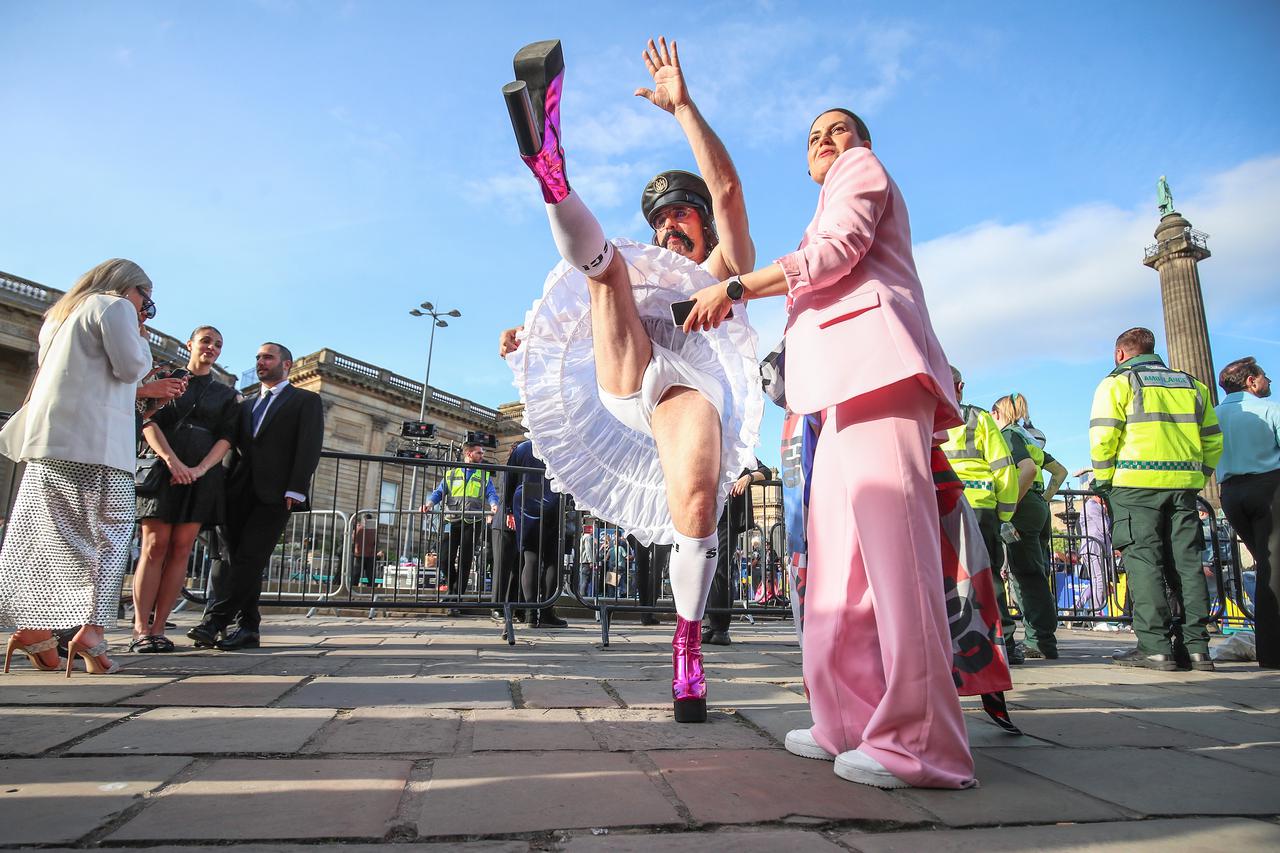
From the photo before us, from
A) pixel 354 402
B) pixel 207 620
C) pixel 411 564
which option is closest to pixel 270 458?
pixel 207 620

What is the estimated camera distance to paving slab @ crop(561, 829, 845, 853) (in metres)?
1.22

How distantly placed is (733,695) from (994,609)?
112 centimetres

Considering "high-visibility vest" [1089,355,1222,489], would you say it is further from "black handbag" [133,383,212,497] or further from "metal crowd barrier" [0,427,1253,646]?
"black handbag" [133,383,212,497]

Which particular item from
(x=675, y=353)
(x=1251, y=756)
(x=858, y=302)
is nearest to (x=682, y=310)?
(x=858, y=302)

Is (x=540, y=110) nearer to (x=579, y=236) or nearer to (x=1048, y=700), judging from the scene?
(x=579, y=236)

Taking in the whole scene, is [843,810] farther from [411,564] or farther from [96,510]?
[411,564]

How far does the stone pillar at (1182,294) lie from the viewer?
1235 inches

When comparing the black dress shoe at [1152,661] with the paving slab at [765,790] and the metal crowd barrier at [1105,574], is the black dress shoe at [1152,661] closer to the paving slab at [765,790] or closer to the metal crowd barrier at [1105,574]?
the metal crowd barrier at [1105,574]

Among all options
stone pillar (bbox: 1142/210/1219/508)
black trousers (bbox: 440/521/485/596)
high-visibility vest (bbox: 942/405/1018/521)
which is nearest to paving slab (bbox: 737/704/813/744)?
high-visibility vest (bbox: 942/405/1018/521)

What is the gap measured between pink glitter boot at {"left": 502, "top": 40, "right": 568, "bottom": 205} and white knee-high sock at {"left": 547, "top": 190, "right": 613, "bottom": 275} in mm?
38

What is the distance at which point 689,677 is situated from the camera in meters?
2.35

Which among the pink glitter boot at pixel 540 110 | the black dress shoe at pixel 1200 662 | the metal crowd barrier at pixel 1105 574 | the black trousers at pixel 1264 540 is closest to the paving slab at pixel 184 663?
the pink glitter boot at pixel 540 110

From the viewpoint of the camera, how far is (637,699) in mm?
2697

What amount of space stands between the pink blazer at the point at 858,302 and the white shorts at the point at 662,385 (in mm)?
520
